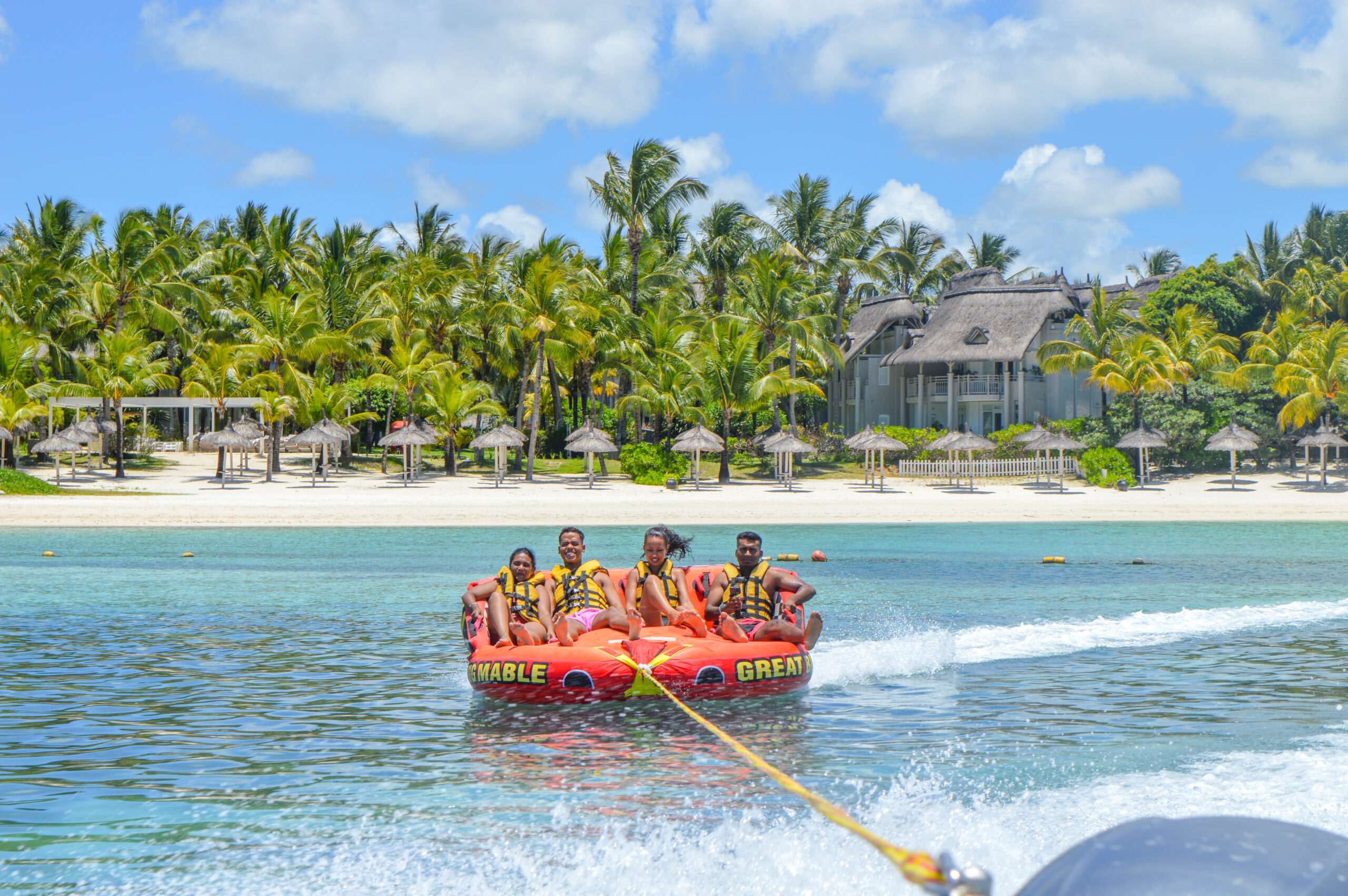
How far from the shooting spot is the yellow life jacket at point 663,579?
9.41m

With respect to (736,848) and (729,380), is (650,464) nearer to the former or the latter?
(729,380)

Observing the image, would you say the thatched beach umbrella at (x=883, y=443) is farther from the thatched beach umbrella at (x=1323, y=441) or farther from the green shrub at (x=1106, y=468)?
the thatched beach umbrella at (x=1323, y=441)

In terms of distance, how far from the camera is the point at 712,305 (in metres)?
46.7

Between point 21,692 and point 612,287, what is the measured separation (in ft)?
120

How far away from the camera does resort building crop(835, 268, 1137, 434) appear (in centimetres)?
4484

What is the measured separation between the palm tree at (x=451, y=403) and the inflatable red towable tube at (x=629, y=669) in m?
29.5

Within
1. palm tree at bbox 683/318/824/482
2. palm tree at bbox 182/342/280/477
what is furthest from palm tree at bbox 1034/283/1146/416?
palm tree at bbox 182/342/280/477

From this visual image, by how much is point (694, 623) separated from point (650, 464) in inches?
1116

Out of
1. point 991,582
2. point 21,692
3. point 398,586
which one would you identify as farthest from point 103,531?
point 991,582

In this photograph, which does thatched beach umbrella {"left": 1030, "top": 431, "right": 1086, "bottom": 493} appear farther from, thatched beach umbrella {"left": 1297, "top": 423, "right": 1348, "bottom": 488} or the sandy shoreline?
thatched beach umbrella {"left": 1297, "top": 423, "right": 1348, "bottom": 488}

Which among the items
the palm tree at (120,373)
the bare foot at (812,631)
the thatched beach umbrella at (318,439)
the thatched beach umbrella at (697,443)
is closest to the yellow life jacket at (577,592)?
the bare foot at (812,631)

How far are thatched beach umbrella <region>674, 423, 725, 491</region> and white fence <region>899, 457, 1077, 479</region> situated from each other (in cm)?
775

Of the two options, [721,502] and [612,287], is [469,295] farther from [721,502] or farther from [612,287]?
[721,502]

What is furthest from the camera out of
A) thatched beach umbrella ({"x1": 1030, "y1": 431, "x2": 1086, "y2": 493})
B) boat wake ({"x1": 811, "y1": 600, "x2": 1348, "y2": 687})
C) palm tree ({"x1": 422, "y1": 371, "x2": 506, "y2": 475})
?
palm tree ({"x1": 422, "y1": 371, "x2": 506, "y2": 475})
